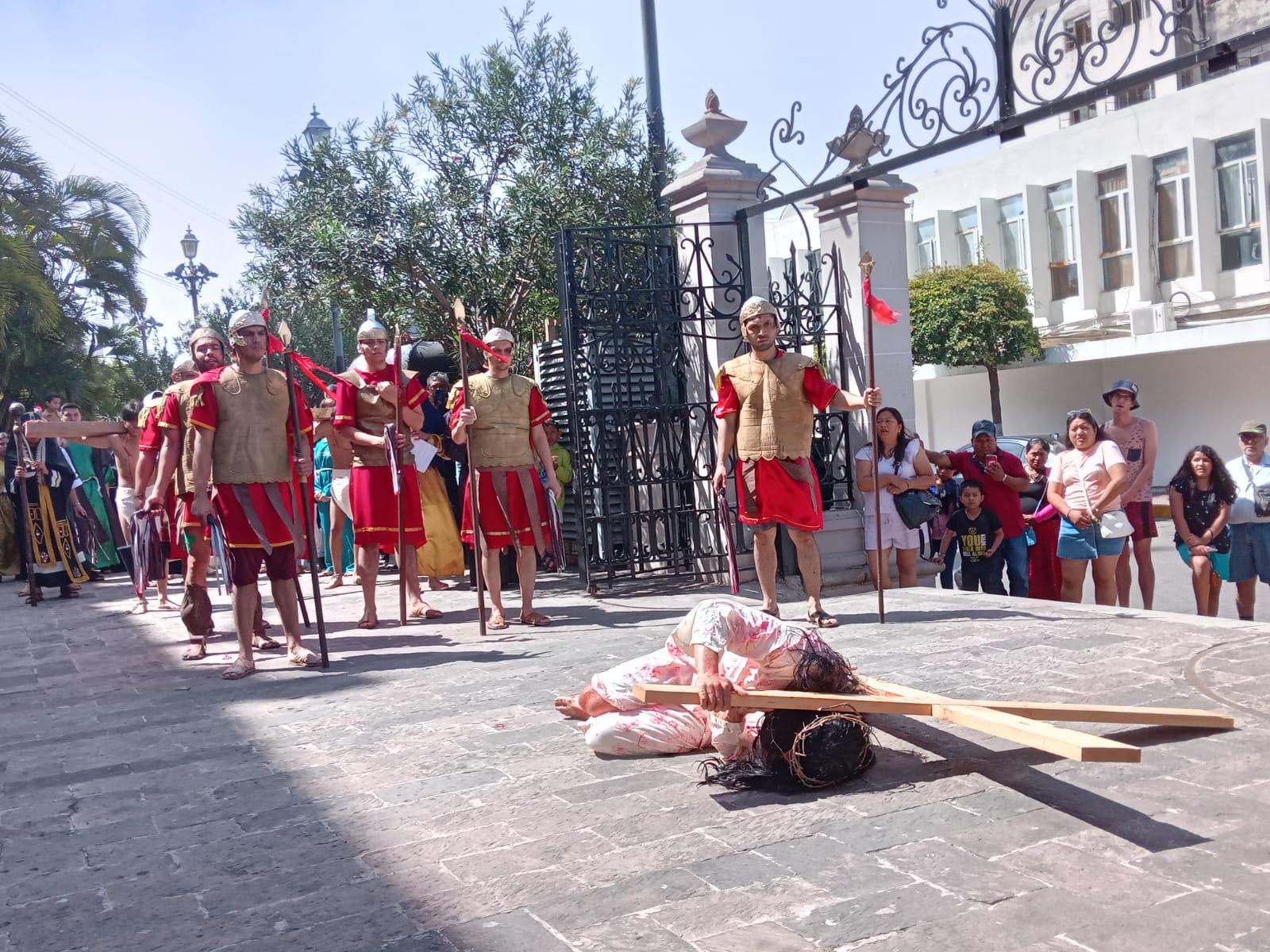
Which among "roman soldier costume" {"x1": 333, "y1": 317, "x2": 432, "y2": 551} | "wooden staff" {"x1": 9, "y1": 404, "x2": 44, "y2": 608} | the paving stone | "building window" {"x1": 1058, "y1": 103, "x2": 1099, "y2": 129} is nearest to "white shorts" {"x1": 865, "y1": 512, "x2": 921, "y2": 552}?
"roman soldier costume" {"x1": 333, "y1": 317, "x2": 432, "y2": 551}

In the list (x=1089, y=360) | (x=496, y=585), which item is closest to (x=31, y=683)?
(x=496, y=585)

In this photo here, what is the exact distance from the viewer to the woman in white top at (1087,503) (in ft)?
27.4

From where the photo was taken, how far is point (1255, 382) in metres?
25.0

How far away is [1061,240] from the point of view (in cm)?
2991

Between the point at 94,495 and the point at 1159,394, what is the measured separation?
22265 mm

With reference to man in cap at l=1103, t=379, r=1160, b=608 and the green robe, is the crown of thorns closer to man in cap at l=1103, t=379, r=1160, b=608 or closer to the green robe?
man in cap at l=1103, t=379, r=1160, b=608

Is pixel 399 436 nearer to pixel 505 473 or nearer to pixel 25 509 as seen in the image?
pixel 505 473

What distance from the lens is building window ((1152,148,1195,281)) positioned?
26.2 metres

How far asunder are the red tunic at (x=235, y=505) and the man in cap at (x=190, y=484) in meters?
0.09

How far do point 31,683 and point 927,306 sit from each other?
2517 cm

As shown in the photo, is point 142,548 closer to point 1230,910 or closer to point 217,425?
point 217,425

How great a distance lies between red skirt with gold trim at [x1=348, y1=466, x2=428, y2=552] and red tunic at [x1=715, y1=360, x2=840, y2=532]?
8.02ft

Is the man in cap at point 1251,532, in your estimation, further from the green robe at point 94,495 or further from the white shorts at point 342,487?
the green robe at point 94,495

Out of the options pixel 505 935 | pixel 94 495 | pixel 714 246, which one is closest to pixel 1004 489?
pixel 714 246
